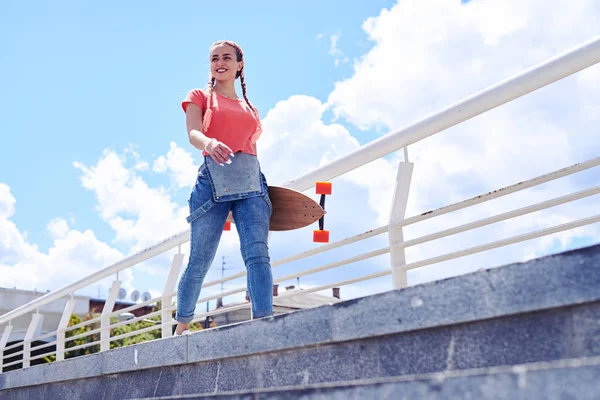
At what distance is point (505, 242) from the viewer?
9.48ft

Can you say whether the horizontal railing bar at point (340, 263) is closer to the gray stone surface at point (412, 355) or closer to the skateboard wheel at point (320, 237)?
the skateboard wheel at point (320, 237)

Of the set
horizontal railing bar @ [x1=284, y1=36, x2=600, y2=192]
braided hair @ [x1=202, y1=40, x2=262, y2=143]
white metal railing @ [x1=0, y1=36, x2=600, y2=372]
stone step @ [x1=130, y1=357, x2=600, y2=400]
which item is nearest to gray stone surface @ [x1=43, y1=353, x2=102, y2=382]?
white metal railing @ [x1=0, y1=36, x2=600, y2=372]

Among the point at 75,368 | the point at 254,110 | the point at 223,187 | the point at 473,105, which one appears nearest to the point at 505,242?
the point at 473,105

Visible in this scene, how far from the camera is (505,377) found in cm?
141

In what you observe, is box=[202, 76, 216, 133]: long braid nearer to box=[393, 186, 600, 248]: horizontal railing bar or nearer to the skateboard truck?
the skateboard truck

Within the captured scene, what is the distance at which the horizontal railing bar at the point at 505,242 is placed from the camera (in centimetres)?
274

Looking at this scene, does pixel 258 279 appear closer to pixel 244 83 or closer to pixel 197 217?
pixel 197 217

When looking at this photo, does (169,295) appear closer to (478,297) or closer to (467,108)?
(467,108)

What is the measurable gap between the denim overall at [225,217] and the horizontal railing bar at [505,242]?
2.67 feet

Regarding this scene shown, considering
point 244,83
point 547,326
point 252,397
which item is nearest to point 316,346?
point 252,397

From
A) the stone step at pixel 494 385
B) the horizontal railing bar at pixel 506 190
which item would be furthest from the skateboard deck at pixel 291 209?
the stone step at pixel 494 385

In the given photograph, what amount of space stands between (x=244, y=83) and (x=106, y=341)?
2762mm

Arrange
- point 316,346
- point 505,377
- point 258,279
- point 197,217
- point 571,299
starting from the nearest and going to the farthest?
1. point 505,377
2. point 571,299
3. point 316,346
4. point 258,279
5. point 197,217

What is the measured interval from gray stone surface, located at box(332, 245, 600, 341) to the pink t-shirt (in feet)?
5.06
